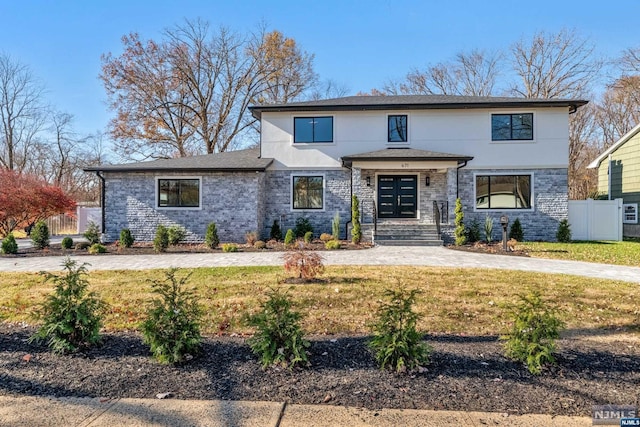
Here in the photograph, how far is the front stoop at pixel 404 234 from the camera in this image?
43.5ft

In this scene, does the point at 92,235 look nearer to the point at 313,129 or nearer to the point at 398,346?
the point at 313,129

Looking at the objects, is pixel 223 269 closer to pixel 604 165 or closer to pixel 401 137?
pixel 401 137

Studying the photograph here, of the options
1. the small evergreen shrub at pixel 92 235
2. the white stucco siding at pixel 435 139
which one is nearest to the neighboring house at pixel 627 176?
the white stucco siding at pixel 435 139

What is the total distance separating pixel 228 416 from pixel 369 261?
7.24 metres

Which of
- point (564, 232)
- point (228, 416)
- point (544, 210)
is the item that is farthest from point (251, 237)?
point (564, 232)

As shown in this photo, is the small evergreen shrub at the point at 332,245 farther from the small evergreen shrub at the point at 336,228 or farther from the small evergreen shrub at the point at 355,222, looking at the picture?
the small evergreen shrub at the point at 336,228

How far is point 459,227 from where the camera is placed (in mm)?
13297

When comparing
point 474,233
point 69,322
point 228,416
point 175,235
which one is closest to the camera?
point 228,416

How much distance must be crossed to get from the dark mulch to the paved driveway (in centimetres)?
525

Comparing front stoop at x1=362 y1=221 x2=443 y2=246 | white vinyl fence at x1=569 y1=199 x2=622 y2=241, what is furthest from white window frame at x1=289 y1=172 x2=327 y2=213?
white vinyl fence at x1=569 y1=199 x2=622 y2=241

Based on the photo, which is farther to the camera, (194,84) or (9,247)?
(194,84)

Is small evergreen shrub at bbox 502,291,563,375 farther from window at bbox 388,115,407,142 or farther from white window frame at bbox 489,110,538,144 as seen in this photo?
white window frame at bbox 489,110,538,144

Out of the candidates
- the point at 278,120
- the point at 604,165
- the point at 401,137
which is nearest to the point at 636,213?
the point at 604,165

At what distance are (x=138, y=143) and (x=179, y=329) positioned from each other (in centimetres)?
2539
